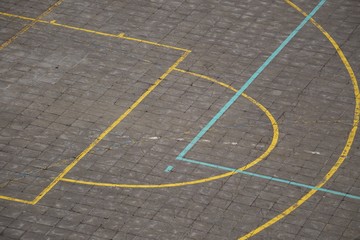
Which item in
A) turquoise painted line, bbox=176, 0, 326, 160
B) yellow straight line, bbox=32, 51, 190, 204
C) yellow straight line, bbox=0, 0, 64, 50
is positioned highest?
yellow straight line, bbox=0, 0, 64, 50

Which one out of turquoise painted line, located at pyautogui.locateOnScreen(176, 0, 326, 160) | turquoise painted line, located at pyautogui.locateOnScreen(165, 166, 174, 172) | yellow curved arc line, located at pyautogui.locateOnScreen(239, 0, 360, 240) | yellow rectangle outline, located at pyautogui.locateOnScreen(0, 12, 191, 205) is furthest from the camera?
turquoise painted line, located at pyautogui.locateOnScreen(176, 0, 326, 160)

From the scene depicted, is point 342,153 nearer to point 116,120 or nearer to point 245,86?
point 245,86

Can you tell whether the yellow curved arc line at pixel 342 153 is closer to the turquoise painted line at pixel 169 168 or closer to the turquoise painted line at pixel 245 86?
the turquoise painted line at pixel 245 86

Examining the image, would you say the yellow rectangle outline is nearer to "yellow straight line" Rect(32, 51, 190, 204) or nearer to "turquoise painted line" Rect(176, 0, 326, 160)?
"yellow straight line" Rect(32, 51, 190, 204)

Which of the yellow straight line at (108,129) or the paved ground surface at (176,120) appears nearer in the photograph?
the paved ground surface at (176,120)

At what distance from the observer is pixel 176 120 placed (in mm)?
35125

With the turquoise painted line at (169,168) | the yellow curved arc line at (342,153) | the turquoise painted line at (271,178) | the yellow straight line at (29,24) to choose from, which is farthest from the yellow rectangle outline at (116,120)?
the yellow curved arc line at (342,153)

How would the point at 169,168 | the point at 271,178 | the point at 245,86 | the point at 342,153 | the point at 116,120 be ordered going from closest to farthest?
1. the point at 271,178
2. the point at 169,168
3. the point at 342,153
4. the point at 116,120
5. the point at 245,86

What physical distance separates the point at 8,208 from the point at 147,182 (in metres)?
4.31

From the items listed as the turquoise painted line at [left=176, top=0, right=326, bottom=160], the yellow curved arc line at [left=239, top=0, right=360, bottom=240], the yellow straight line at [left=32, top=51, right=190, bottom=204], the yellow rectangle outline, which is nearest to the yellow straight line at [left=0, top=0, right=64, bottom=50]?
the yellow rectangle outline

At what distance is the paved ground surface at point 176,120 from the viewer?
30.7m

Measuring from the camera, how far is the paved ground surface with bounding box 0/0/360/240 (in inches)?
1209

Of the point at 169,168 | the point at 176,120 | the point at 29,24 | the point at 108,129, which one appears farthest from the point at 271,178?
the point at 29,24

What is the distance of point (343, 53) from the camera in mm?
38750
